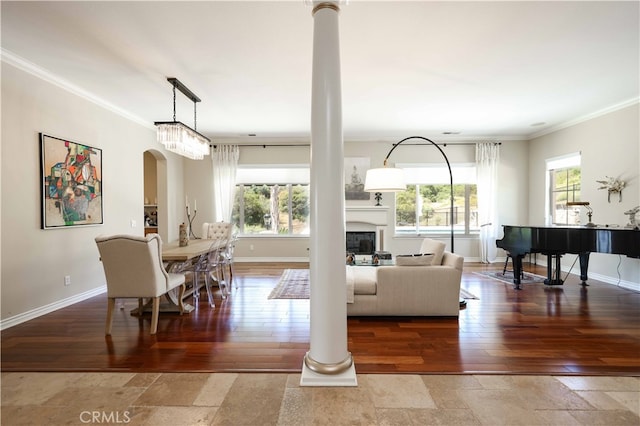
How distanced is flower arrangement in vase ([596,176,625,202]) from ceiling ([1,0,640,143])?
1141mm

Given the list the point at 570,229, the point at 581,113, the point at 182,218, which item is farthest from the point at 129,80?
the point at 581,113

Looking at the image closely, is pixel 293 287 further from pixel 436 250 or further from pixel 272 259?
pixel 272 259

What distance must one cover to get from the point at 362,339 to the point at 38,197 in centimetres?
389

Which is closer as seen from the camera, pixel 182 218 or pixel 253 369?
pixel 253 369

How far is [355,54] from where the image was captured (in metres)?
3.16

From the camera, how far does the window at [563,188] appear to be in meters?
5.73

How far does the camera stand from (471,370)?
2.36 m

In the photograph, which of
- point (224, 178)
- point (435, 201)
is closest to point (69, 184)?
point (224, 178)

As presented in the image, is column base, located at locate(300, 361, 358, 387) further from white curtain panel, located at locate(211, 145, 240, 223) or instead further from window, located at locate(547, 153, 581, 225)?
window, located at locate(547, 153, 581, 225)

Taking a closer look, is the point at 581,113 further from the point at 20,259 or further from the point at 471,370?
the point at 20,259

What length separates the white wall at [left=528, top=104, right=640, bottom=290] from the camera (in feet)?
15.1

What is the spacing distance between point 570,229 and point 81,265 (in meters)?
6.51

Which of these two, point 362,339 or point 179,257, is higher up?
point 179,257

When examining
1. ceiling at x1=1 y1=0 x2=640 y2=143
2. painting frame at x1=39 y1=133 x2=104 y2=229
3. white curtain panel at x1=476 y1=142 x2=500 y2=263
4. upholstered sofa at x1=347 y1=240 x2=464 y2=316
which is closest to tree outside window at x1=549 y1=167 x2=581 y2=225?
white curtain panel at x1=476 y1=142 x2=500 y2=263
